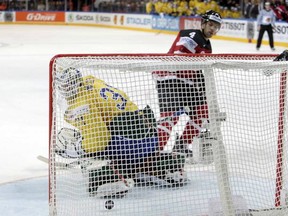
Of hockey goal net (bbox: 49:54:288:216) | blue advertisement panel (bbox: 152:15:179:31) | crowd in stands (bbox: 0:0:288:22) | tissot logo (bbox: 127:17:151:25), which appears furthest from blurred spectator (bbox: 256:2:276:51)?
hockey goal net (bbox: 49:54:288:216)

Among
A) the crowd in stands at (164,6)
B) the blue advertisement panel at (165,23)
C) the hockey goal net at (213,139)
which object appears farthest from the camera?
the blue advertisement panel at (165,23)

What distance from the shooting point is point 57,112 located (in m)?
3.54

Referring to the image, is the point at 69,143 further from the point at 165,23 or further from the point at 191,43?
the point at 165,23

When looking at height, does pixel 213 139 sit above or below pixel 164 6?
above

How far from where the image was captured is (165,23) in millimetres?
21422

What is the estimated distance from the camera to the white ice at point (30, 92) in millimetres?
4448

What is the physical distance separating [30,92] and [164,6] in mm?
13288

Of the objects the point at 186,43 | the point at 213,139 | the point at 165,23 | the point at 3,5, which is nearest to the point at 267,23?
the point at 165,23

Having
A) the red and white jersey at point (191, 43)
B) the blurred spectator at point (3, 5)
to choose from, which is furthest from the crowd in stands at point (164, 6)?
the red and white jersey at point (191, 43)

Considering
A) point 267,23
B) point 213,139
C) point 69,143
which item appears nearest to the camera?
point 213,139

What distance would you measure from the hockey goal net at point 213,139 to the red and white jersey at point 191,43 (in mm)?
920

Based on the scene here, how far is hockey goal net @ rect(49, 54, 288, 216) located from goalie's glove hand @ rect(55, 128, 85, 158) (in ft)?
0.10

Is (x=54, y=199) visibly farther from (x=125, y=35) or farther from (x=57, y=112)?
(x=125, y=35)

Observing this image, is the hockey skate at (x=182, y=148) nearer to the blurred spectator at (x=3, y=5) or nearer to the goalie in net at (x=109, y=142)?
the goalie in net at (x=109, y=142)
